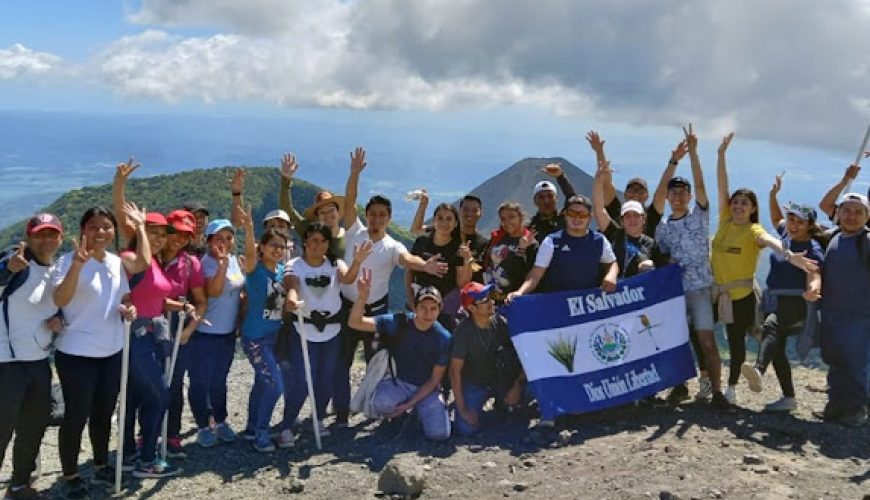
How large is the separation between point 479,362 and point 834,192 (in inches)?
295

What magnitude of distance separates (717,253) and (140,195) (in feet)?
560

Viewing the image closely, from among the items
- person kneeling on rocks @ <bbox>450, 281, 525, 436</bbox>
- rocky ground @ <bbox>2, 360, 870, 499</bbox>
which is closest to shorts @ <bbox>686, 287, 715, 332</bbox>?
rocky ground @ <bbox>2, 360, 870, 499</bbox>

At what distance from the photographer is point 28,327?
7961 mm

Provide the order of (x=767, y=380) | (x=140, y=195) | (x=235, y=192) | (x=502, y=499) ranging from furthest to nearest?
(x=140, y=195), (x=767, y=380), (x=235, y=192), (x=502, y=499)

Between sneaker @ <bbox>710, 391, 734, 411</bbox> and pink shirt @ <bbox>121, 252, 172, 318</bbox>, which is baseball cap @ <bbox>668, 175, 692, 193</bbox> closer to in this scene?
sneaker @ <bbox>710, 391, 734, 411</bbox>

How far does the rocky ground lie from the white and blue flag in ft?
1.56

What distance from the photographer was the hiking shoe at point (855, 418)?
1068cm

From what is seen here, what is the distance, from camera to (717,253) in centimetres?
1125

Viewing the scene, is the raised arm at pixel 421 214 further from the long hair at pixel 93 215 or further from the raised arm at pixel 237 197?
the long hair at pixel 93 215

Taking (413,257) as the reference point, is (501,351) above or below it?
below

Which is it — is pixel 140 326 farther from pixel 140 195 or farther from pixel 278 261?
pixel 140 195

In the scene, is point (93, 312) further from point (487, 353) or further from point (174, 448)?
point (487, 353)

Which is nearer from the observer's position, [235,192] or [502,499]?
[502,499]

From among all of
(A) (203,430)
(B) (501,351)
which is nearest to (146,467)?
(A) (203,430)
